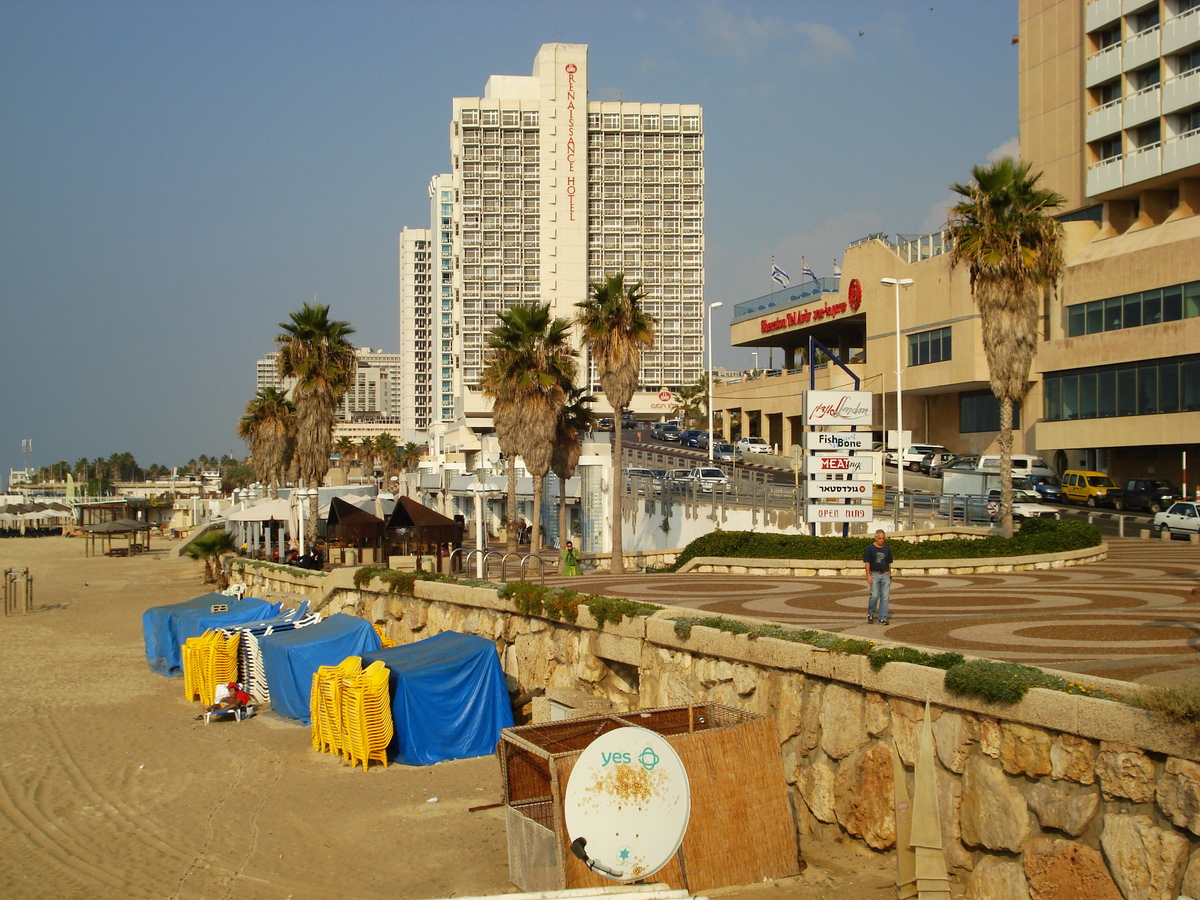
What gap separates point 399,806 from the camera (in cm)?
1306

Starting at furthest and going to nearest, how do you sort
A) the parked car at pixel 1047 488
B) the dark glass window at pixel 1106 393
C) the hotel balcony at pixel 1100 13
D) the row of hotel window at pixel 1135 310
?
the hotel balcony at pixel 1100 13
the dark glass window at pixel 1106 393
the parked car at pixel 1047 488
the row of hotel window at pixel 1135 310

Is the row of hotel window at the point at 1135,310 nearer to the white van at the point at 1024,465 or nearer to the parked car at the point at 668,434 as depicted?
the white van at the point at 1024,465

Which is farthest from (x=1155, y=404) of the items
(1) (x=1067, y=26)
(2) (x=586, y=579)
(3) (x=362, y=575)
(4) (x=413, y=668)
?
(4) (x=413, y=668)

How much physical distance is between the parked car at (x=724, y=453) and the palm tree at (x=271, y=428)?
80.4ft

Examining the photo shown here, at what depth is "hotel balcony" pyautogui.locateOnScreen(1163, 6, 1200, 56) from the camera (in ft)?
143

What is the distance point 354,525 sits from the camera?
29.3 metres

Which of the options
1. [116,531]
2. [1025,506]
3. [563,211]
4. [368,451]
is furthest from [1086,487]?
[563,211]

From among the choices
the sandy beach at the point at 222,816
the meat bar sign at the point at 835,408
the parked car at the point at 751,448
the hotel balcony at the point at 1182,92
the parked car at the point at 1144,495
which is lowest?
the sandy beach at the point at 222,816

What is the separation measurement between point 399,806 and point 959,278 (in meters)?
47.1

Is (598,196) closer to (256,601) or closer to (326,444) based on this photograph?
(326,444)

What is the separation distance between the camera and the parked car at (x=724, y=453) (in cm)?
6067

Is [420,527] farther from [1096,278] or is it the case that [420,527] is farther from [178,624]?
[1096,278]

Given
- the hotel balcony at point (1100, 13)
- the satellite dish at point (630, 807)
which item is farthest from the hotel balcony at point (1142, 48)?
the satellite dish at point (630, 807)

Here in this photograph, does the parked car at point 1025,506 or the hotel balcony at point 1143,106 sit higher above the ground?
the hotel balcony at point 1143,106
